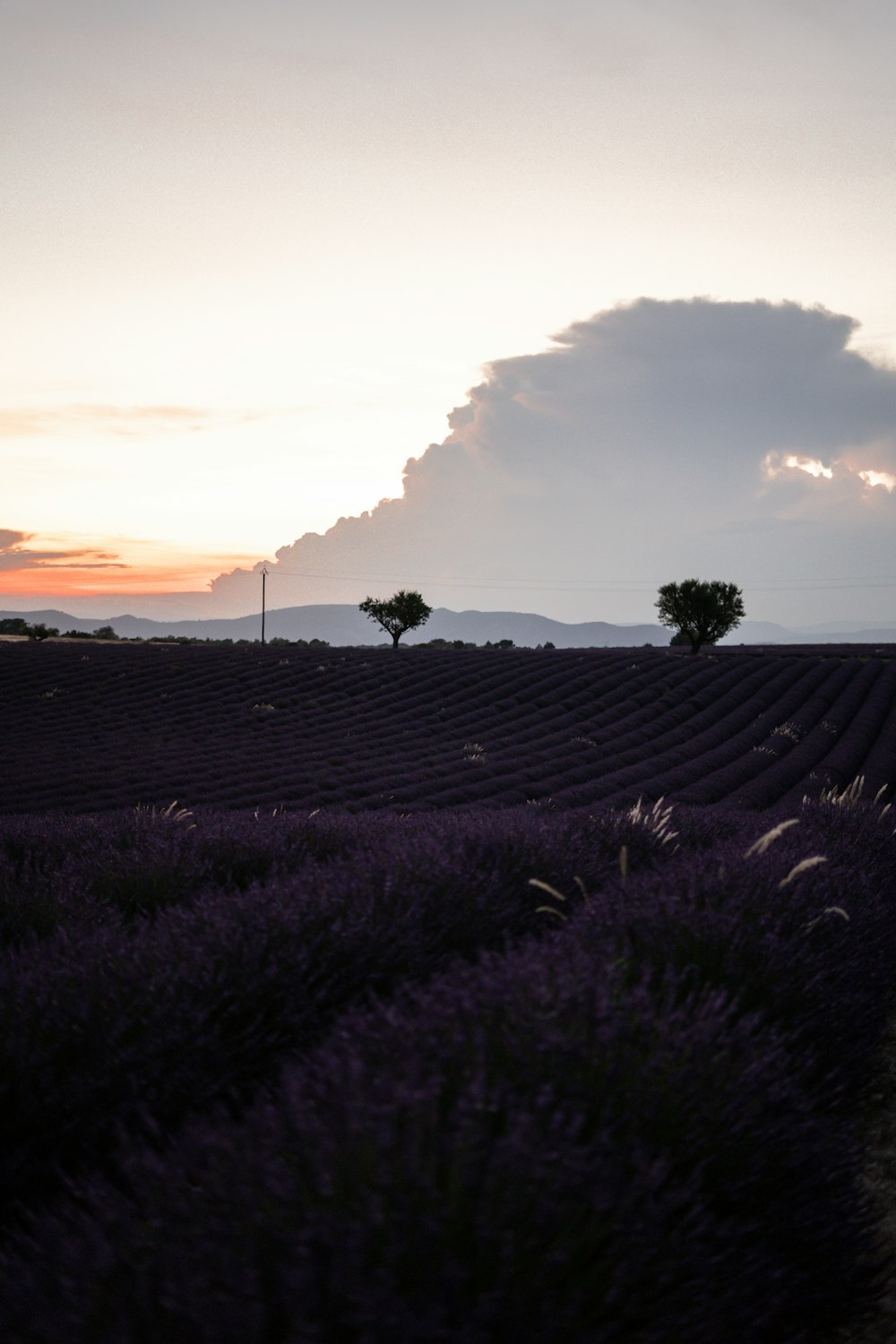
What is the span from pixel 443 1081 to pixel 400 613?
139 ft

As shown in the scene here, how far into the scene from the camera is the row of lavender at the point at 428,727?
13727 millimetres

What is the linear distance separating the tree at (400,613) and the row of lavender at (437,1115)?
39.8m

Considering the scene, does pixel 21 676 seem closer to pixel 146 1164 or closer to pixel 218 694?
pixel 218 694

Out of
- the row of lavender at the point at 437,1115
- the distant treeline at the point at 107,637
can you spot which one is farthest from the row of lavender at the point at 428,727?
the distant treeline at the point at 107,637

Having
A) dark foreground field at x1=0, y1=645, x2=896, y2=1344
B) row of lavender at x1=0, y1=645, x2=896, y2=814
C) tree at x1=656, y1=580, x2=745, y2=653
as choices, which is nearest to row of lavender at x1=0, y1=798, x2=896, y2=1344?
dark foreground field at x1=0, y1=645, x2=896, y2=1344

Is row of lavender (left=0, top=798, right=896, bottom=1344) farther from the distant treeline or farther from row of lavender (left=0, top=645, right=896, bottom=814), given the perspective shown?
the distant treeline

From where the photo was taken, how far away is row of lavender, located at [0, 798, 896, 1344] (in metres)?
1.49

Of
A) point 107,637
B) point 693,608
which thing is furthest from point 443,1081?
point 107,637

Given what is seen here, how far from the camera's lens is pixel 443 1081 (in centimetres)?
182

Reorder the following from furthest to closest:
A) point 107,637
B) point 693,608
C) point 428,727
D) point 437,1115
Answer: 1. point 107,637
2. point 693,608
3. point 428,727
4. point 437,1115

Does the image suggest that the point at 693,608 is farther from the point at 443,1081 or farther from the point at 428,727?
the point at 443,1081

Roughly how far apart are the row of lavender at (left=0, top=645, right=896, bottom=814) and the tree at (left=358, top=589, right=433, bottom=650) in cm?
1259

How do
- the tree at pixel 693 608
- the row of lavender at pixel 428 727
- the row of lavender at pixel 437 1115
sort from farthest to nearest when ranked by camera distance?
the tree at pixel 693 608
the row of lavender at pixel 428 727
the row of lavender at pixel 437 1115

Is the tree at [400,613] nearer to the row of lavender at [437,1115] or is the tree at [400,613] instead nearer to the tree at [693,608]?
the tree at [693,608]
